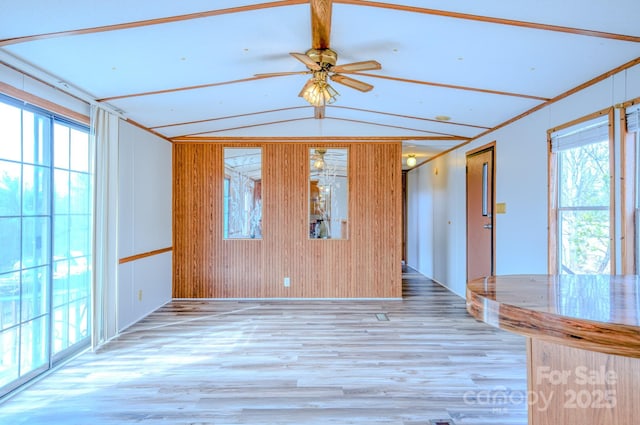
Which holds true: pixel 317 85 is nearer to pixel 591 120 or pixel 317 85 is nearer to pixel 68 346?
pixel 591 120

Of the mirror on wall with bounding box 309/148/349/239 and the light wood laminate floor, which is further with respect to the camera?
the mirror on wall with bounding box 309/148/349/239

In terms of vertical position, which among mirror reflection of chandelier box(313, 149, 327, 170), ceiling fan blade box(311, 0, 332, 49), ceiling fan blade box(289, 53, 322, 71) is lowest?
mirror reflection of chandelier box(313, 149, 327, 170)

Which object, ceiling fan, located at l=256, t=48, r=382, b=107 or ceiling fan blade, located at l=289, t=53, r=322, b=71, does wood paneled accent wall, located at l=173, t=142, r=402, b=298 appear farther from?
ceiling fan blade, located at l=289, t=53, r=322, b=71

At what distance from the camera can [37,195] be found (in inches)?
112

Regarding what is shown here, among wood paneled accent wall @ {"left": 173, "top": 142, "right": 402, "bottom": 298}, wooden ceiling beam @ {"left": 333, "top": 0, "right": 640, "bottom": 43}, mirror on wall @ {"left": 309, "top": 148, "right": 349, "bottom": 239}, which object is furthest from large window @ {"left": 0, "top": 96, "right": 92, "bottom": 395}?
mirror on wall @ {"left": 309, "top": 148, "right": 349, "bottom": 239}

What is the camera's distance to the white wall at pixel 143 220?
155 inches

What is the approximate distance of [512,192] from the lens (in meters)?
4.10

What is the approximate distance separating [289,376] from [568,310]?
238cm

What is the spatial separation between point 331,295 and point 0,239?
3.90 meters

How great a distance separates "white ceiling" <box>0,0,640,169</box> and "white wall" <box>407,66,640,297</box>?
21cm

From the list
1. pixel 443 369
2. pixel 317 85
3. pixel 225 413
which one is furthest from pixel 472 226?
pixel 225 413

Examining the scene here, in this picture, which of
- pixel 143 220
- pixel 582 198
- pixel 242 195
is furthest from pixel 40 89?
pixel 582 198

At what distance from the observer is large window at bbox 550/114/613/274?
2.86m

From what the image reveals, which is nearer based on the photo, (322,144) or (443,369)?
(443,369)
